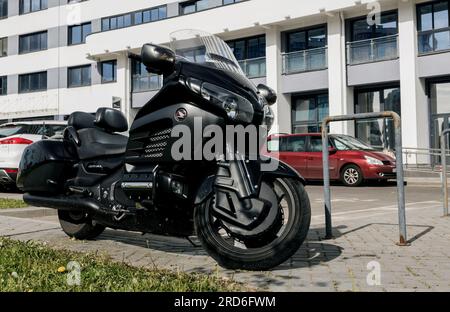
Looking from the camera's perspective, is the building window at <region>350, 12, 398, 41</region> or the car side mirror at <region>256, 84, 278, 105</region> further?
the building window at <region>350, 12, 398, 41</region>

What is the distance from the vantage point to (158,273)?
3598mm

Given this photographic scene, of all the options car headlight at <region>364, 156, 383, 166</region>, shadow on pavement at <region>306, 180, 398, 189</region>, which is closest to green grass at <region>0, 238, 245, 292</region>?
car headlight at <region>364, 156, 383, 166</region>

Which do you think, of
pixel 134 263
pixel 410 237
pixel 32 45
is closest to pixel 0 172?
Answer: pixel 134 263

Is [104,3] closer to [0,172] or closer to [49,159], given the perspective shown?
[0,172]

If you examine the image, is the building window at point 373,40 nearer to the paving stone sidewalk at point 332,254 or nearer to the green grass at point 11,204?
the paving stone sidewalk at point 332,254

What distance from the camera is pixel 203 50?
407 cm

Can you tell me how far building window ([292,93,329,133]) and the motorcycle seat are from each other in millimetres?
19814

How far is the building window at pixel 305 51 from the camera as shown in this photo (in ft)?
77.2

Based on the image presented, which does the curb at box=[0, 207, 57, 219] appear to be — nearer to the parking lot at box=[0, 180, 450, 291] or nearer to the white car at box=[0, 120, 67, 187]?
the parking lot at box=[0, 180, 450, 291]

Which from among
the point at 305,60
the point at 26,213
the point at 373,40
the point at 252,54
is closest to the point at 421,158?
the point at 373,40

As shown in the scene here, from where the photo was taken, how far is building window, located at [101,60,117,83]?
32094mm

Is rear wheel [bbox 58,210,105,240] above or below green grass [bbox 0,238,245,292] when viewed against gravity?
above

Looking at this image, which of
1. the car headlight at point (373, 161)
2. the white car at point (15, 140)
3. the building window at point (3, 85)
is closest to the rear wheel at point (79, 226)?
the white car at point (15, 140)

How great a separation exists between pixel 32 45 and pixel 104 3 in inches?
298
